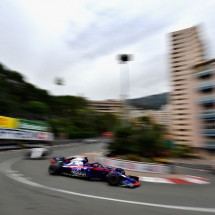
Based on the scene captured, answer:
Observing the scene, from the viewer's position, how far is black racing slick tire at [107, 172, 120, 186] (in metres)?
8.72

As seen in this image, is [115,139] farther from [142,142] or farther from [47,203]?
[47,203]

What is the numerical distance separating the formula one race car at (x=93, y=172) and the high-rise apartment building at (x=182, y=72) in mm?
30616

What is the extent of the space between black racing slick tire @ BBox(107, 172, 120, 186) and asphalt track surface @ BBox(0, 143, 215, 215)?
251mm

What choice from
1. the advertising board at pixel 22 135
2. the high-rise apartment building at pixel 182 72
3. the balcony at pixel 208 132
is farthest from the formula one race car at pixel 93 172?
Answer: the high-rise apartment building at pixel 182 72

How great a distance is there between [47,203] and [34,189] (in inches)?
71.7

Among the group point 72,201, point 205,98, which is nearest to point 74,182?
point 72,201

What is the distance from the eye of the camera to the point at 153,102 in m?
174

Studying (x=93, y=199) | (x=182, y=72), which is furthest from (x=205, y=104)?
(x=93, y=199)

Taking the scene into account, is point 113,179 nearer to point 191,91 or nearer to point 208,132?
point 208,132

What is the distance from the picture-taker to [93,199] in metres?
6.75

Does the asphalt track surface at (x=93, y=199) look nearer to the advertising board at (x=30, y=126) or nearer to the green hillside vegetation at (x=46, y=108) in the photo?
the green hillside vegetation at (x=46, y=108)

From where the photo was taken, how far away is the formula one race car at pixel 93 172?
28.8 ft

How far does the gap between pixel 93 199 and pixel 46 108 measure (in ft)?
149

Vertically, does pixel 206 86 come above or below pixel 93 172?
above
